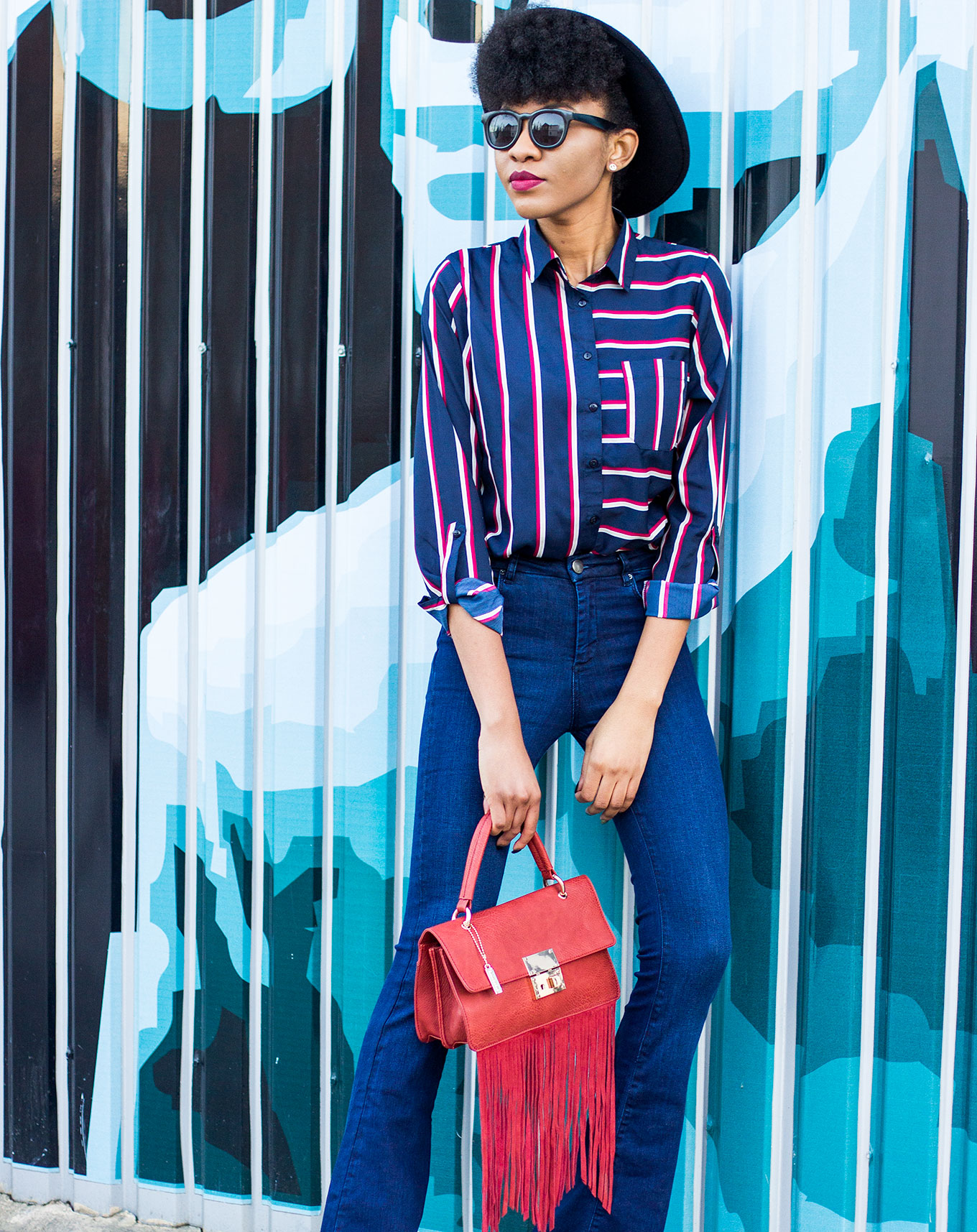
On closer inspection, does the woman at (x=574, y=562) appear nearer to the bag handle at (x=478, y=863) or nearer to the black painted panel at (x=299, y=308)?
the bag handle at (x=478, y=863)

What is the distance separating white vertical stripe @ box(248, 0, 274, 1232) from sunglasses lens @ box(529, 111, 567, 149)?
28.1 inches

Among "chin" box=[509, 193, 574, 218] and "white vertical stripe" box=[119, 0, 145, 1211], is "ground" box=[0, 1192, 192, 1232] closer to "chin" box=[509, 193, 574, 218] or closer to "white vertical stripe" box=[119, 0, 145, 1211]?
"white vertical stripe" box=[119, 0, 145, 1211]

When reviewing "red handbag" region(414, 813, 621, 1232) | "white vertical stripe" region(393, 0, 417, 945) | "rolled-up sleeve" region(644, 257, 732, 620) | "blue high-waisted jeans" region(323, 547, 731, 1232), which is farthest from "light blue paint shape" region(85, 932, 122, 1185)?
"rolled-up sleeve" region(644, 257, 732, 620)

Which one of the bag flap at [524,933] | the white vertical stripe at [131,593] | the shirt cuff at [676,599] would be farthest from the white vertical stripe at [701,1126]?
the white vertical stripe at [131,593]

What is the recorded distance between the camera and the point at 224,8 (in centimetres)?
214

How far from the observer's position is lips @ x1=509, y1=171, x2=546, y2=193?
167 cm

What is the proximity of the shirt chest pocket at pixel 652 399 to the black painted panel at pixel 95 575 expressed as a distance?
117cm

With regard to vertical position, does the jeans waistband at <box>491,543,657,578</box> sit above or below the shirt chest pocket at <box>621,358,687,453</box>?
below

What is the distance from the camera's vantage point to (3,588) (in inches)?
91.4

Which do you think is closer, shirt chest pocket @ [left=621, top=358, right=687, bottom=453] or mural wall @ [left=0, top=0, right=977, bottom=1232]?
shirt chest pocket @ [left=621, top=358, right=687, bottom=453]

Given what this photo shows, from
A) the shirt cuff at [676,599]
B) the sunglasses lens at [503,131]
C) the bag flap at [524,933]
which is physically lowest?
the bag flap at [524,933]

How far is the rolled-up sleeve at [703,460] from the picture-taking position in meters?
1.74

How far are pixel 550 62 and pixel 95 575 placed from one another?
142 cm

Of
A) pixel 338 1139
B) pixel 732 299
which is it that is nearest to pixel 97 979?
pixel 338 1139
